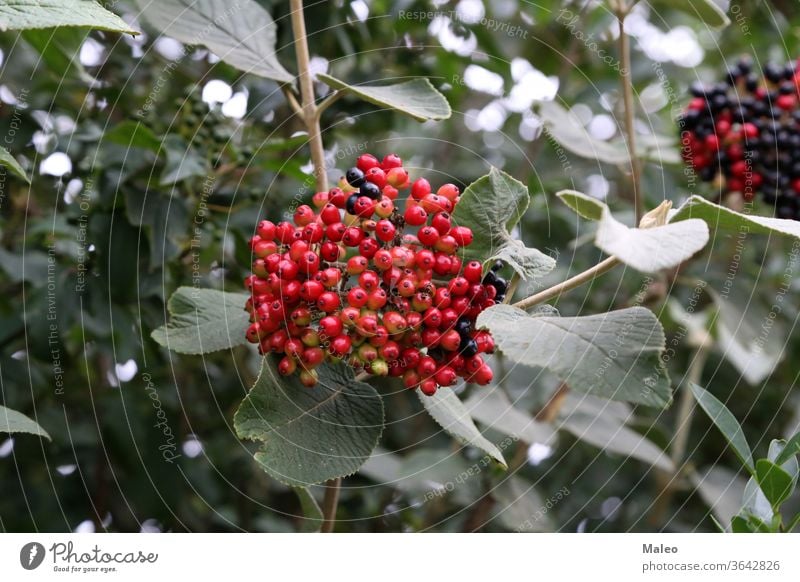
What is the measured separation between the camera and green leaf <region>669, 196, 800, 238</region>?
2.64 ft

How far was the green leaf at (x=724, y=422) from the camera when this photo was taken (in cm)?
98

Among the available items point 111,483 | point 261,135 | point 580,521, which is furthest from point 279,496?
point 261,135

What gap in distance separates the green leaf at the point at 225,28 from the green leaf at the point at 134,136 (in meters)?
0.23

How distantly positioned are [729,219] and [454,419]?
38 cm

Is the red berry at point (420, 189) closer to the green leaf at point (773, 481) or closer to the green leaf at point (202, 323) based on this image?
the green leaf at point (202, 323)

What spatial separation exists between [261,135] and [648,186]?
0.97 metres

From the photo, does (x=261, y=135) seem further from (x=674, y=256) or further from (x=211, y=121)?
(x=674, y=256)

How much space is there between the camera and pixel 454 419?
0.99 meters

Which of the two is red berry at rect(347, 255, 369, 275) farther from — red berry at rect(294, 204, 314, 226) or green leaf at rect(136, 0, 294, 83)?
green leaf at rect(136, 0, 294, 83)

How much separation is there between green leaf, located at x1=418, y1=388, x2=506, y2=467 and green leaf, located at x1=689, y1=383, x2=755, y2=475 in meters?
0.25

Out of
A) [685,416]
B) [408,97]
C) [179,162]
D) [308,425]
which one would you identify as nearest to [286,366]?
[308,425]

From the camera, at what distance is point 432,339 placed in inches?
35.6

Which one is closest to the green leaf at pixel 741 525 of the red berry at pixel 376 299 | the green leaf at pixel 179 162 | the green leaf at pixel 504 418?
the red berry at pixel 376 299

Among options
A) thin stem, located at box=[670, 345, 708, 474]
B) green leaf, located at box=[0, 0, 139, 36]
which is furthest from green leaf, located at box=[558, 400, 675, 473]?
green leaf, located at box=[0, 0, 139, 36]
